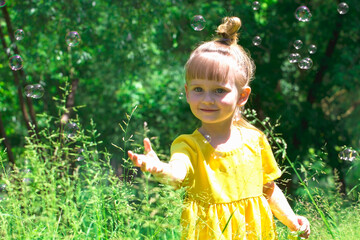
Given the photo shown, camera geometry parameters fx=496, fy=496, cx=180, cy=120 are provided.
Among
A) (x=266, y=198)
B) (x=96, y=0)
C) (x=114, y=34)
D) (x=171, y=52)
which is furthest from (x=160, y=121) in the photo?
(x=266, y=198)

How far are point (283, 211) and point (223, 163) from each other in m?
0.44

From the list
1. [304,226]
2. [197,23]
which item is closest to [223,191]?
[304,226]

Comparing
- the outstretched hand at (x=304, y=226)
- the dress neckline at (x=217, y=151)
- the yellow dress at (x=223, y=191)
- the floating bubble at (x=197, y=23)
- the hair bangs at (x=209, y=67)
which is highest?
the floating bubble at (x=197, y=23)

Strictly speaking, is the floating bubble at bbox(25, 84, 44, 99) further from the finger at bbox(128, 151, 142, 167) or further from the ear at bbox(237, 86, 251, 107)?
the finger at bbox(128, 151, 142, 167)

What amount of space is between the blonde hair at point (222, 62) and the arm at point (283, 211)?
545 millimetres

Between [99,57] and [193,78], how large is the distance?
509 cm

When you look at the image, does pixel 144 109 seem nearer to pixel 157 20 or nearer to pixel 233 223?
pixel 157 20

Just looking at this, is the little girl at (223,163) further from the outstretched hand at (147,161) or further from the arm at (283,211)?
the outstretched hand at (147,161)

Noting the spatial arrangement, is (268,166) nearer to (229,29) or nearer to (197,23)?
(229,29)

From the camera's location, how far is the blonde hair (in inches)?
90.3

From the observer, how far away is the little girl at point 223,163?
2182mm

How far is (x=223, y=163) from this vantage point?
227 centimetres

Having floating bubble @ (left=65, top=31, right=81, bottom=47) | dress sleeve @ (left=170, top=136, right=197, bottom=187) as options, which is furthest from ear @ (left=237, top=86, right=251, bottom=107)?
floating bubble @ (left=65, top=31, right=81, bottom=47)

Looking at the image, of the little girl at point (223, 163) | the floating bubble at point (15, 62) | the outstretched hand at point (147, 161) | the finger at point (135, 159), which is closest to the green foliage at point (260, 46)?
the floating bubble at point (15, 62)
